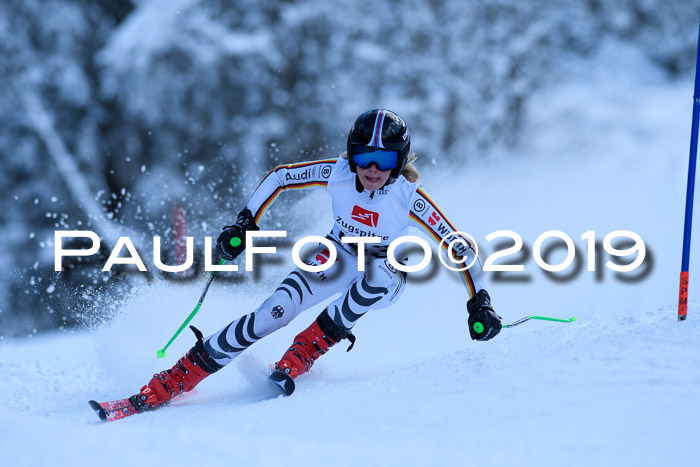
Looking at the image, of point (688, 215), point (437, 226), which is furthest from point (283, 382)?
point (688, 215)

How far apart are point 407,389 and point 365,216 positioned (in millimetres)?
960

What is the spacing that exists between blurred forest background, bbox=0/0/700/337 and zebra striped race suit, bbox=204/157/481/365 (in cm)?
802

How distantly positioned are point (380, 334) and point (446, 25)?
806 centimetres

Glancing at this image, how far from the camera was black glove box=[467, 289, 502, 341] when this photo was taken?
3133 millimetres

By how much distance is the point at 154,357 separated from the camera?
14.5 feet

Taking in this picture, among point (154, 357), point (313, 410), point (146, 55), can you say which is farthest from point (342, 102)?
point (313, 410)

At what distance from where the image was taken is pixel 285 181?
3.62 metres

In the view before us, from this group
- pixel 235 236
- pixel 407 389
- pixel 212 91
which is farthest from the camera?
pixel 212 91

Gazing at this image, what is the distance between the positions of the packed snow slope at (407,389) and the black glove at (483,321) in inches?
3.5

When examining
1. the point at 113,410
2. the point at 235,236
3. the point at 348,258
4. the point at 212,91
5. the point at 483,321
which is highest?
the point at 212,91

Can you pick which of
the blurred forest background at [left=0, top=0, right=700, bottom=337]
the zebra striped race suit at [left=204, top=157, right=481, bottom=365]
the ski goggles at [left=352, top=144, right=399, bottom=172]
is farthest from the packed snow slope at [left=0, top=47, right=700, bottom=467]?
the blurred forest background at [left=0, top=0, right=700, bottom=337]

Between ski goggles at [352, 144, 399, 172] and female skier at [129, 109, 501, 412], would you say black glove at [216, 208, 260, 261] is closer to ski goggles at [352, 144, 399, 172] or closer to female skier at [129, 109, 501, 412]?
female skier at [129, 109, 501, 412]

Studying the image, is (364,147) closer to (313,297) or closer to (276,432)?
(313,297)

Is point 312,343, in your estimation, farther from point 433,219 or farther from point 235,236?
point 433,219
